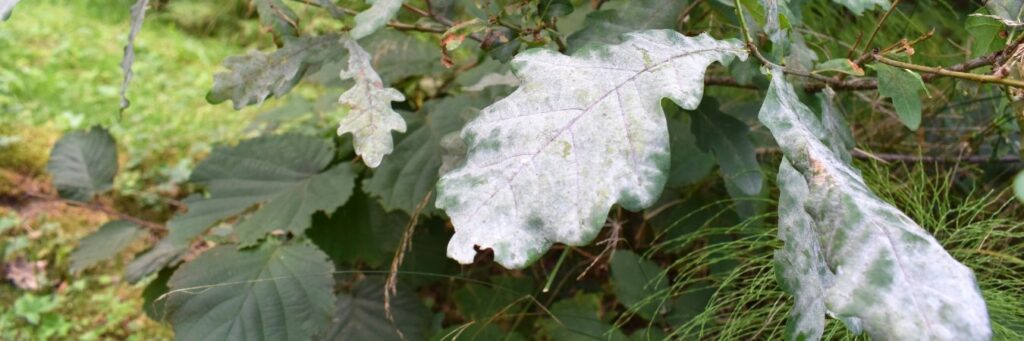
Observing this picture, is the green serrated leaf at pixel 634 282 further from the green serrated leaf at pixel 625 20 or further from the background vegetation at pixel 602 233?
the green serrated leaf at pixel 625 20

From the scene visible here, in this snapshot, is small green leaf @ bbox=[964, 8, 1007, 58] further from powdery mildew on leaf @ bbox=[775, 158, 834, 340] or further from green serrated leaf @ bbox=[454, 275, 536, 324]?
green serrated leaf @ bbox=[454, 275, 536, 324]

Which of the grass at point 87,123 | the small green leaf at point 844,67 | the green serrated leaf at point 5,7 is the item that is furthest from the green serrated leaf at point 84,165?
the small green leaf at point 844,67

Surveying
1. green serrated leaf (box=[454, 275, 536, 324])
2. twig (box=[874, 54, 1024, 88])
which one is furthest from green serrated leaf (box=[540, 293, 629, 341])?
twig (box=[874, 54, 1024, 88])

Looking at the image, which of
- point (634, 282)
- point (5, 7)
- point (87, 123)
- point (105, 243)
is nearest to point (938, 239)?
point (634, 282)

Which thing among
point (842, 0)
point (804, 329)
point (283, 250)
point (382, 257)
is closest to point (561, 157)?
point (804, 329)

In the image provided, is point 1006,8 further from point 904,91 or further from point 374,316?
point 374,316

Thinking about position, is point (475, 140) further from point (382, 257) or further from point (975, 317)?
point (382, 257)
